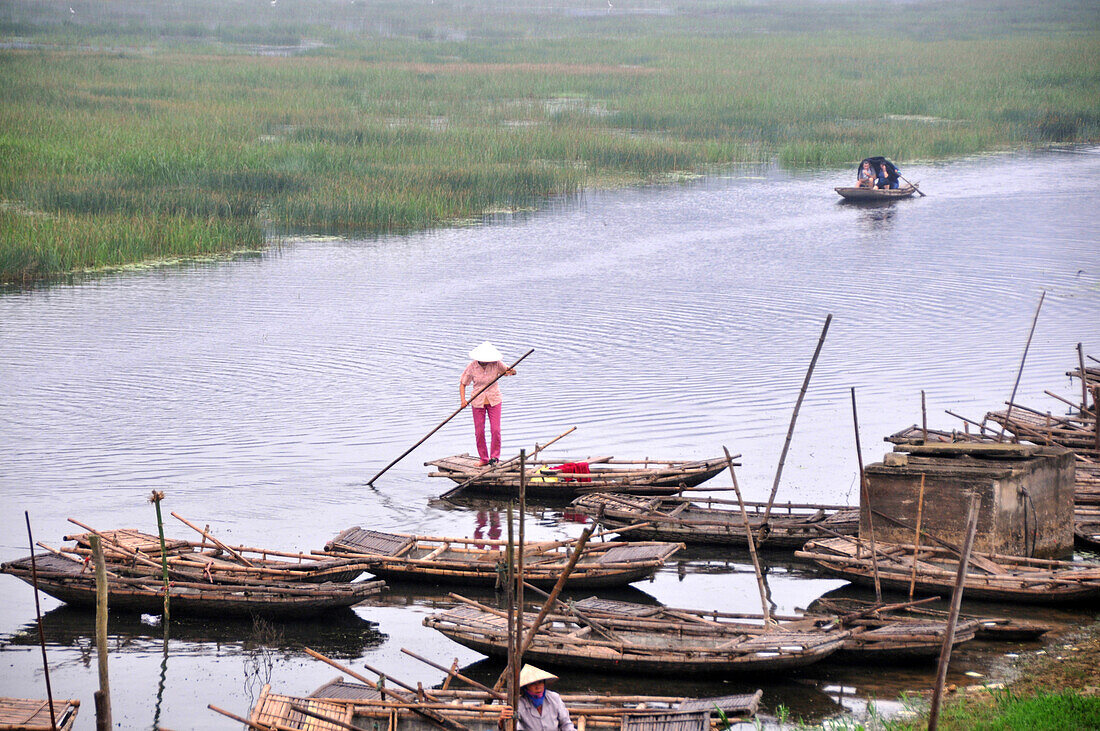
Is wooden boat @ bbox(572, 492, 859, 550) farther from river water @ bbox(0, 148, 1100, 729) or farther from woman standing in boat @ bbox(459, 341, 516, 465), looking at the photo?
woman standing in boat @ bbox(459, 341, 516, 465)

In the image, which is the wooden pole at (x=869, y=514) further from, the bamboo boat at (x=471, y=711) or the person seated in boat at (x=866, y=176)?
the person seated in boat at (x=866, y=176)

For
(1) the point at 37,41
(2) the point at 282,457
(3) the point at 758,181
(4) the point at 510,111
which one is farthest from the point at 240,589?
(1) the point at 37,41

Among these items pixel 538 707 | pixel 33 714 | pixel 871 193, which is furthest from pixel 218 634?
pixel 871 193

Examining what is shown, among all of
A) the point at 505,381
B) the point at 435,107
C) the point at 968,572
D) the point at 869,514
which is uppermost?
the point at 435,107

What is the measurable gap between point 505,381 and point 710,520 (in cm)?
662

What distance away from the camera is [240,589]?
9977 mm

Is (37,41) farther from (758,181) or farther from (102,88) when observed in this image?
(758,181)

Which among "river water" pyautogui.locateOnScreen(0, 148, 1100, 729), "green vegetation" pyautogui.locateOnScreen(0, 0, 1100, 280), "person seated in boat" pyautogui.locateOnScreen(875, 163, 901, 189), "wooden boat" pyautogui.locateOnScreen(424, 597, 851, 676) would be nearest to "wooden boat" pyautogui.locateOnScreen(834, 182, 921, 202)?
"person seated in boat" pyautogui.locateOnScreen(875, 163, 901, 189)

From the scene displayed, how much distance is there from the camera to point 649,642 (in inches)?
354

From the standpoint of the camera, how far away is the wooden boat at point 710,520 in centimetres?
1147

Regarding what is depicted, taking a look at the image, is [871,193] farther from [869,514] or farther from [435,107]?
[869,514]

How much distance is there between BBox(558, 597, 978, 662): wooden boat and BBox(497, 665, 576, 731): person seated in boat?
90.5 inches

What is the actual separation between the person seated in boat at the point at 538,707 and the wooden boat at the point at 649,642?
75.0 inches

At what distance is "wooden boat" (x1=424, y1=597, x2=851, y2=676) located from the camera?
8508 mm
